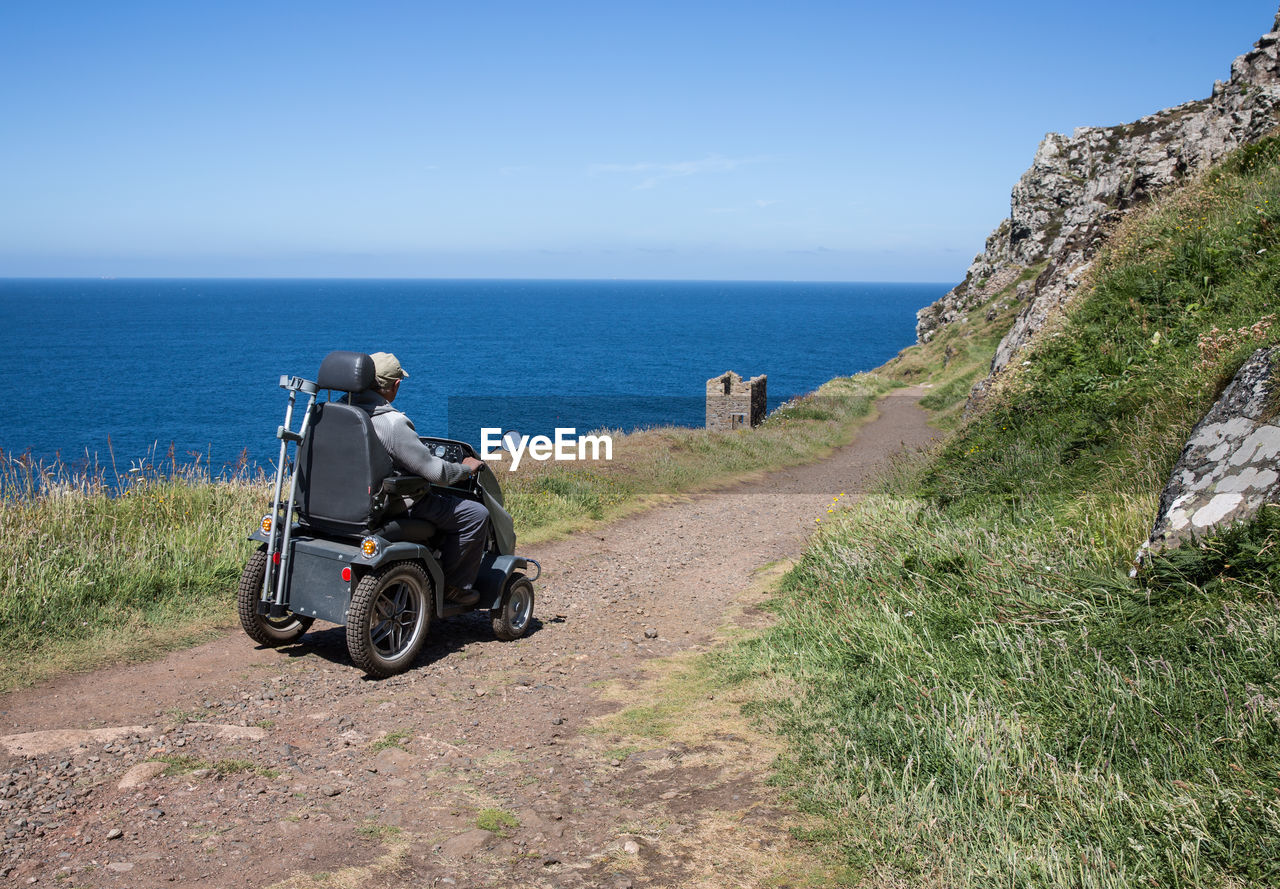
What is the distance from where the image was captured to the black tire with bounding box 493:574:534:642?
22.1 feet

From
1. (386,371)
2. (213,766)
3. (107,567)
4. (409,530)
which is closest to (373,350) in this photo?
(107,567)

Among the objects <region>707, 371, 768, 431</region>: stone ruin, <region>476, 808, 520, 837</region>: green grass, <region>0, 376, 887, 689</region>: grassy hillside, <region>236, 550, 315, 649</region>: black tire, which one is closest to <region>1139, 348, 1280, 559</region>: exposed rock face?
<region>476, 808, 520, 837</region>: green grass

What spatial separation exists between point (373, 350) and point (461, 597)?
98879 mm

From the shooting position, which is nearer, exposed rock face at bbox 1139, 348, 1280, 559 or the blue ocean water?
exposed rock face at bbox 1139, 348, 1280, 559

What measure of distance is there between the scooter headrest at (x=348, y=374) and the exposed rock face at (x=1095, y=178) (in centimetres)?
1190

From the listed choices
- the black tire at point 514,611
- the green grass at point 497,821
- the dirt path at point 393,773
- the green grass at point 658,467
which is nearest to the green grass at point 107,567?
the dirt path at point 393,773

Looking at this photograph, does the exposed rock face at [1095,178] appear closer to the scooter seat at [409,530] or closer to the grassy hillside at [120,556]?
the scooter seat at [409,530]

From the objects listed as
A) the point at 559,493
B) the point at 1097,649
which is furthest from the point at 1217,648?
the point at 559,493

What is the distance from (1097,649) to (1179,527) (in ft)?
4.07

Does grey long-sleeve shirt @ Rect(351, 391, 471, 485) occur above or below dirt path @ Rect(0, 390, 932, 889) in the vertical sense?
above

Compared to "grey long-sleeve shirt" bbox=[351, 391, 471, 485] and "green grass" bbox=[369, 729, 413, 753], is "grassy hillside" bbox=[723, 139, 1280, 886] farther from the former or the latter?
"grey long-sleeve shirt" bbox=[351, 391, 471, 485]

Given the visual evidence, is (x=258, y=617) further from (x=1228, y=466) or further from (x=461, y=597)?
(x=1228, y=466)

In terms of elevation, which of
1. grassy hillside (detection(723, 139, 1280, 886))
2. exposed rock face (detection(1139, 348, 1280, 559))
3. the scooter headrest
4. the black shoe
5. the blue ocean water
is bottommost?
the blue ocean water

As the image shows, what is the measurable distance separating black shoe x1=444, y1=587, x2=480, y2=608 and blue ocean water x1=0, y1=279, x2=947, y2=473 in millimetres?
3138
